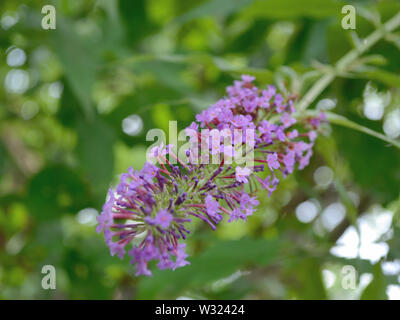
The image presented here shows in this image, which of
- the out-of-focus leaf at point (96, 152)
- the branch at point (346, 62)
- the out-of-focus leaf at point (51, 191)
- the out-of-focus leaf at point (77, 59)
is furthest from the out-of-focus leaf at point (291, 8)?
the out-of-focus leaf at point (51, 191)

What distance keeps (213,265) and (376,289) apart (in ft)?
1.58

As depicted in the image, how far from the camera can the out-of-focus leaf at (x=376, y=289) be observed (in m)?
1.14

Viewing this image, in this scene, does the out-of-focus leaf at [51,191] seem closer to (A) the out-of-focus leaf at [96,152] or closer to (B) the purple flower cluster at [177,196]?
(A) the out-of-focus leaf at [96,152]

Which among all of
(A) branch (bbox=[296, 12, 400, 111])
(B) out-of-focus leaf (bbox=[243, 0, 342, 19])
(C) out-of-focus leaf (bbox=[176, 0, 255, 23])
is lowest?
(A) branch (bbox=[296, 12, 400, 111])

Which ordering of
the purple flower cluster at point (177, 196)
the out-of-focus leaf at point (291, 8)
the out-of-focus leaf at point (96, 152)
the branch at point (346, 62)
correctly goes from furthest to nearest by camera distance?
Answer: the out-of-focus leaf at point (96, 152), the out-of-focus leaf at point (291, 8), the branch at point (346, 62), the purple flower cluster at point (177, 196)

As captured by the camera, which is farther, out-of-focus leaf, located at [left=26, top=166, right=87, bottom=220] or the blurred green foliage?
out-of-focus leaf, located at [left=26, top=166, right=87, bottom=220]

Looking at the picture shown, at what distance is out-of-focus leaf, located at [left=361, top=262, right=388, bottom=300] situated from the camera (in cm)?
114

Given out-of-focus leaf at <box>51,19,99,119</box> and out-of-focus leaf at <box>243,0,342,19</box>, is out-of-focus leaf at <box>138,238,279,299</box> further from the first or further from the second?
out-of-focus leaf at <box>243,0,342,19</box>

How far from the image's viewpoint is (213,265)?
1424 millimetres

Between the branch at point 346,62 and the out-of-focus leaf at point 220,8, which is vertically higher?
the out-of-focus leaf at point 220,8

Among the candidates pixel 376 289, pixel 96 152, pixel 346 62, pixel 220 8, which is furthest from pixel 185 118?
pixel 376 289

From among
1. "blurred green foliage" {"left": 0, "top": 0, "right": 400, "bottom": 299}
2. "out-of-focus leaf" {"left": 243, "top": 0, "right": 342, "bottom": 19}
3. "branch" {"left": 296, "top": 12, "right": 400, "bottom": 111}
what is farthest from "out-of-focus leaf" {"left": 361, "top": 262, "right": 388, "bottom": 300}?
"out-of-focus leaf" {"left": 243, "top": 0, "right": 342, "bottom": 19}

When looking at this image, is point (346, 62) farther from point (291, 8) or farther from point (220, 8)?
point (220, 8)
